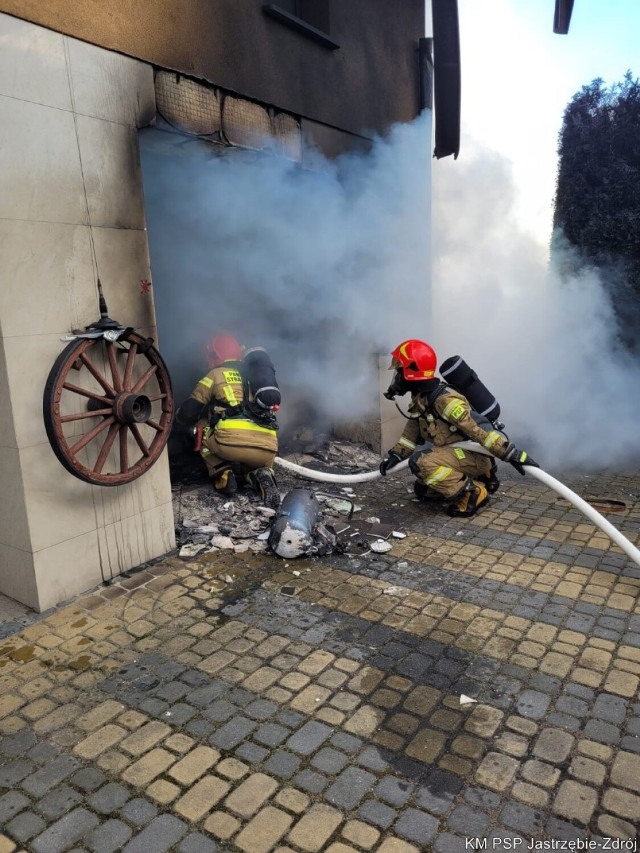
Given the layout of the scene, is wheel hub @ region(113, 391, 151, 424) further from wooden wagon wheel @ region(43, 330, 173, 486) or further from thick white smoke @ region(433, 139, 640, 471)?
thick white smoke @ region(433, 139, 640, 471)

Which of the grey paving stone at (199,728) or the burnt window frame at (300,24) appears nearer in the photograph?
the grey paving stone at (199,728)

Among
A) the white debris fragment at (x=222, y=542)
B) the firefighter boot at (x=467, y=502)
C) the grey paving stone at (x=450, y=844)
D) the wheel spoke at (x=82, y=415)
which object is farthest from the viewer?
the firefighter boot at (x=467, y=502)

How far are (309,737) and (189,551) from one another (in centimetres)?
216

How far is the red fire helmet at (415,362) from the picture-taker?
518cm

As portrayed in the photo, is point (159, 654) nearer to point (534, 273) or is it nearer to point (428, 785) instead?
point (428, 785)

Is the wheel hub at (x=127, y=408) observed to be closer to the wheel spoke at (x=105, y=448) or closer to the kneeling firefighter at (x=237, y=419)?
the wheel spoke at (x=105, y=448)

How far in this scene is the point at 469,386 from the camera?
5.20m

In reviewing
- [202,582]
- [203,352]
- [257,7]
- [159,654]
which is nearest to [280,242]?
[203,352]

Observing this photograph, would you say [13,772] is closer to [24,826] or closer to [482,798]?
[24,826]

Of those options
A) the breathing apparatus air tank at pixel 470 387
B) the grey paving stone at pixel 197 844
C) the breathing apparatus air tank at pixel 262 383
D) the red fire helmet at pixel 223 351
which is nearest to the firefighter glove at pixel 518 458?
the breathing apparatus air tank at pixel 470 387

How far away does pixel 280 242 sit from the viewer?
6.34 metres

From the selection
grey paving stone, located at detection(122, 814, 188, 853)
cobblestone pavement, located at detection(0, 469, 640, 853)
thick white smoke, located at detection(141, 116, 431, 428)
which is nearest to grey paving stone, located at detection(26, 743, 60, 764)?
cobblestone pavement, located at detection(0, 469, 640, 853)

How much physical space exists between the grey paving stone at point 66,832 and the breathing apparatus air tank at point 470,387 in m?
4.04

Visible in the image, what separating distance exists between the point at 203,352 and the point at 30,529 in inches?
132
